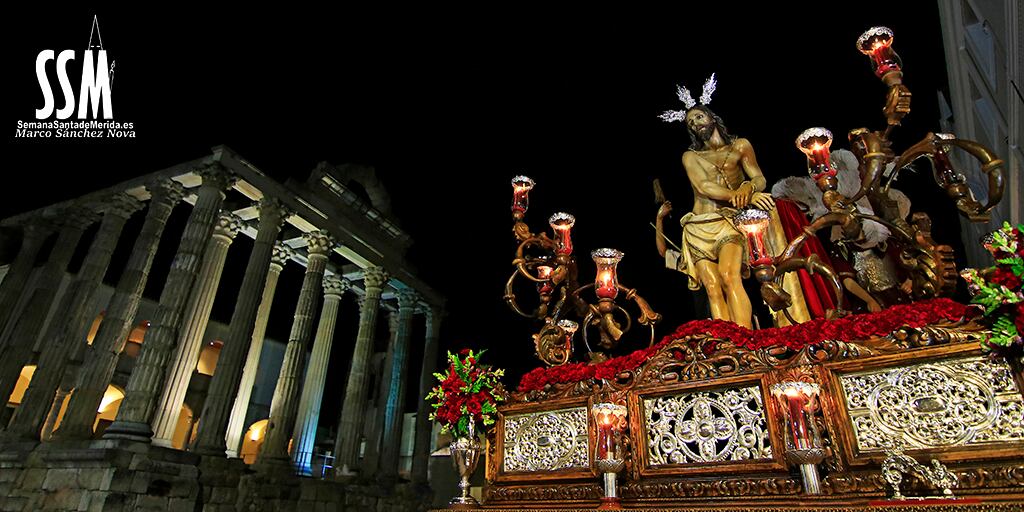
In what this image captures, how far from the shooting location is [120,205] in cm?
2105

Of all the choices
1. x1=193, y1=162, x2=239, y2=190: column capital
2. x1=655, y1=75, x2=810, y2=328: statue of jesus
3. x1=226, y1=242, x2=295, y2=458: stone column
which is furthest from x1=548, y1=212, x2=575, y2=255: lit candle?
x1=226, y1=242, x2=295, y2=458: stone column

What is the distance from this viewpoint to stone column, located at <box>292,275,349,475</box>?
74.5ft

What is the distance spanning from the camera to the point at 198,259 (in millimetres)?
18203

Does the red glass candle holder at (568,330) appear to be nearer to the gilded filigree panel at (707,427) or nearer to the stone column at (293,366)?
the gilded filigree panel at (707,427)

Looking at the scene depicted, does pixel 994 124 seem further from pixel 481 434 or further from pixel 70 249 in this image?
pixel 70 249

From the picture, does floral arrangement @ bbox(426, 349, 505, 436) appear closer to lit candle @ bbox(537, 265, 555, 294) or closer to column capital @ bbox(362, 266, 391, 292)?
lit candle @ bbox(537, 265, 555, 294)

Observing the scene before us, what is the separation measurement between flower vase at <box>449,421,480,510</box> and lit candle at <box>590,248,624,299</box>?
248 centimetres

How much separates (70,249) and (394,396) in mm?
16964

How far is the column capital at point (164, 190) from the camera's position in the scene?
791 inches

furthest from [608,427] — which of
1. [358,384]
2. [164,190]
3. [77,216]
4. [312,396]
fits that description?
[77,216]

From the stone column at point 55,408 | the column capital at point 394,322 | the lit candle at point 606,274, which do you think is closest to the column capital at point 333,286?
the column capital at point 394,322

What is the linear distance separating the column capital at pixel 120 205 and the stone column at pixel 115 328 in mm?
1840

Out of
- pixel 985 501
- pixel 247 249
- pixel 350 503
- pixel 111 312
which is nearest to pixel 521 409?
pixel 985 501

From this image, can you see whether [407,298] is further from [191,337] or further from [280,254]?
[191,337]
